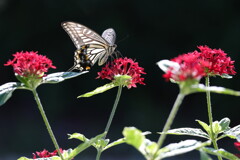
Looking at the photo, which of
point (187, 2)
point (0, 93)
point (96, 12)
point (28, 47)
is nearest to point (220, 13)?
point (187, 2)

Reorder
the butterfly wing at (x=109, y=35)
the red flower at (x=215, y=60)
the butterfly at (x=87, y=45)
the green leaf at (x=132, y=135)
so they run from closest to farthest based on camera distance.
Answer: the green leaf at (x=132, y=135)
the red flower at (x=215, y=60)
the butterfly at (x=87, y=45)
the butterfly wing at (x=109, y=35)

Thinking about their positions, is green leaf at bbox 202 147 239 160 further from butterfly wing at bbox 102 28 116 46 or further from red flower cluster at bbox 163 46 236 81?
butterfly wing at bbox 102 28 116 46

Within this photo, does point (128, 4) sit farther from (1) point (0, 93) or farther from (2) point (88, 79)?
(1) point (0, 93)

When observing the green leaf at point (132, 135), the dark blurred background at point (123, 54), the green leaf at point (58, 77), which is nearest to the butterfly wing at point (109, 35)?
the green leaf at point (58, 77)

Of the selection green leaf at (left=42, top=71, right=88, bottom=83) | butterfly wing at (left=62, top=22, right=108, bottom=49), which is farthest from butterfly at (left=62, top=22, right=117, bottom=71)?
green leaf at (left=42, top=71, right=88, bottom=83)

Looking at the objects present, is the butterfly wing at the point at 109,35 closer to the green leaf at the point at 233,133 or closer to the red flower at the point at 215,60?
the red flower at the point at 215,60

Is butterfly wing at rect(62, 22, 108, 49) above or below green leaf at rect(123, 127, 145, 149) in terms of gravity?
above

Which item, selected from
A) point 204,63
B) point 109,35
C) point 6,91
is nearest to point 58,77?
point 6,91

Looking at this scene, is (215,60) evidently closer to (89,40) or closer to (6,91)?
(6,91)
